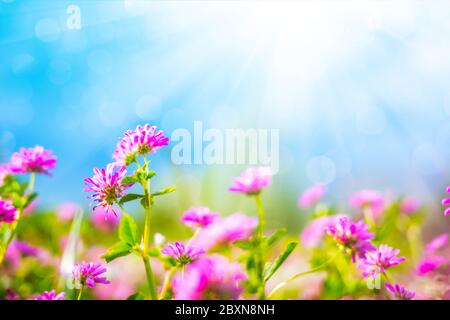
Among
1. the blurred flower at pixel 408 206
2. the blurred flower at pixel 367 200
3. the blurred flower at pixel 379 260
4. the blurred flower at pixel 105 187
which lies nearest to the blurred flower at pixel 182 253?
the blurred flower at pixel 105 187

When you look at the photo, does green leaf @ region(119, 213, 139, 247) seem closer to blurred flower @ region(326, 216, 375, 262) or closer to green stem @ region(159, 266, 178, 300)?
green stem @ region(159, 266, 178, 300)

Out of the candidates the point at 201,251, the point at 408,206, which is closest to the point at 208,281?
the point at 201,251

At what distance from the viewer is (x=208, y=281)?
652 millimetres

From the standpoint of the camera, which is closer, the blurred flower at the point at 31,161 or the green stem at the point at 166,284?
the green stem at the point at 166,284

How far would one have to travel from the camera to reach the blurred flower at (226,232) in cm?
69

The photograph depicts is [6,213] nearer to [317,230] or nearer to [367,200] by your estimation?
[317,230]

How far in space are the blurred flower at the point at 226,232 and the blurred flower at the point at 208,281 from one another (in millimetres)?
25

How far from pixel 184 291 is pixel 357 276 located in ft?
1.89

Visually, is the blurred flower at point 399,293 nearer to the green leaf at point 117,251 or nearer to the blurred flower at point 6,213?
the green leaf at point 117,251

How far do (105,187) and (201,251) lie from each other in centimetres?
16

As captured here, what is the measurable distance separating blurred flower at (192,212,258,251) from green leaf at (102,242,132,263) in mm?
105

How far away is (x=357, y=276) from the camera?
109cm

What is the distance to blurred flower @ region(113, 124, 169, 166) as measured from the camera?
66 centimetres
